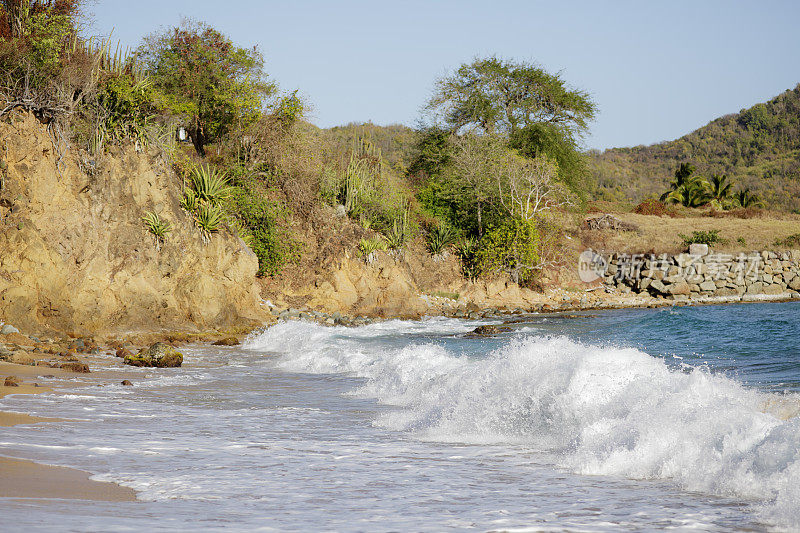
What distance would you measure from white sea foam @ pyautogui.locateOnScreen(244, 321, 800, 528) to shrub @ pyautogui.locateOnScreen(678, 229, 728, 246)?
31.5m

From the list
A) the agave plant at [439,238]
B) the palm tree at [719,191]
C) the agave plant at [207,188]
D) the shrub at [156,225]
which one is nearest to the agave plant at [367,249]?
the agave plant at [439,238]

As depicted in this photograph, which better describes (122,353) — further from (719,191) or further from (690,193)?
(719,191)

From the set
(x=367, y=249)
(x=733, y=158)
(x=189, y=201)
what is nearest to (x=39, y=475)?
(x=189, y=201)

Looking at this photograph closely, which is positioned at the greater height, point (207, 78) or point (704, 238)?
point (207, 78)

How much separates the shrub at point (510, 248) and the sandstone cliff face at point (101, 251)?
13.0m

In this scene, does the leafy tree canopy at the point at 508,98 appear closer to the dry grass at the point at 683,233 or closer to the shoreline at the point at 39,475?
the dry grass at the point at 683,233

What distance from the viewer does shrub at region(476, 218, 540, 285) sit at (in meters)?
30.0

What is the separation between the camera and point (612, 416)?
6324 mm

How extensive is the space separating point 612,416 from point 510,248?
78.8 ft

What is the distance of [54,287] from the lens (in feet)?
50.4

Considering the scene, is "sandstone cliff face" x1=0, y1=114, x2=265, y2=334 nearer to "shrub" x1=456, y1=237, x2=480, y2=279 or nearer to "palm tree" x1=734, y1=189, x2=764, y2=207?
"shrub" x1=456, y1=237, x2=480, y2=279

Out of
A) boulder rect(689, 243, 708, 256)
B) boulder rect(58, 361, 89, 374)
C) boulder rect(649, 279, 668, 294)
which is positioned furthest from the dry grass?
boulder rect(58, 361, 89, 374)

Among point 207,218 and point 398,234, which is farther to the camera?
point 398,234

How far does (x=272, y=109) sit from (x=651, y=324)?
619 inches
